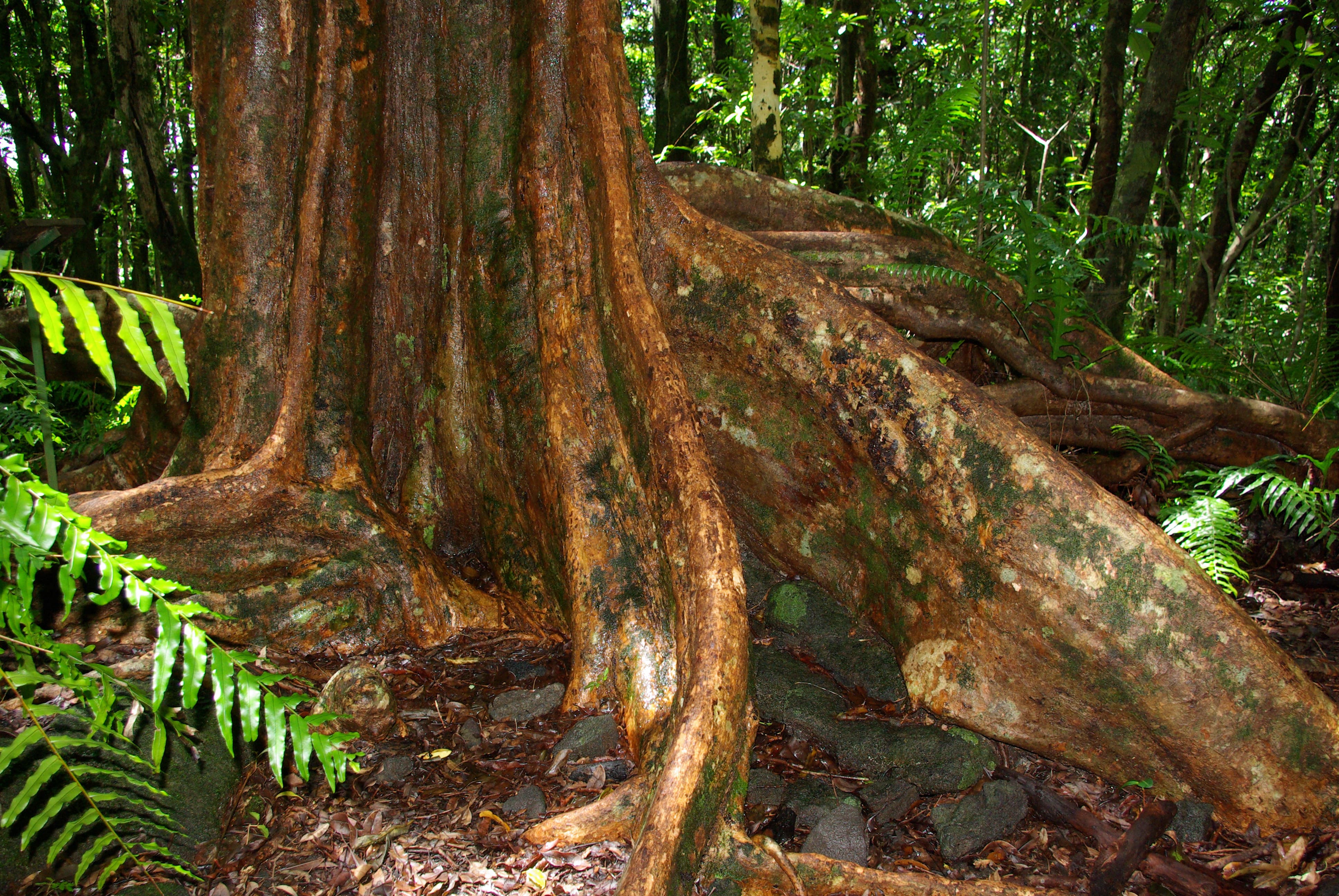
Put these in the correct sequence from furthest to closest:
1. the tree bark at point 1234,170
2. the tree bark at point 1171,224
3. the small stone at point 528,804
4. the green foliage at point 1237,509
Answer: the tree bark at point 1171,224 < the tree bark at point 1234,170 < the green foliage at point 1237,509 < the small stone at point 528,804

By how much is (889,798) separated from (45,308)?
287 cm

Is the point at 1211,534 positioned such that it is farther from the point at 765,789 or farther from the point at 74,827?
the point at 74,827

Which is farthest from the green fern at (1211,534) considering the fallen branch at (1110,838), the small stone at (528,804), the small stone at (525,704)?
the small stone at (528,804)

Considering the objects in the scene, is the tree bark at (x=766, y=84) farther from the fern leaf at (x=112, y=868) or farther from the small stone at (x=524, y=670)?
the fern leaf at (x=112, y=868)

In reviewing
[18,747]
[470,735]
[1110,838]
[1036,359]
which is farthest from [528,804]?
[1036,359]

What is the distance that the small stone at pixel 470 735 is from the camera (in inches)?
125

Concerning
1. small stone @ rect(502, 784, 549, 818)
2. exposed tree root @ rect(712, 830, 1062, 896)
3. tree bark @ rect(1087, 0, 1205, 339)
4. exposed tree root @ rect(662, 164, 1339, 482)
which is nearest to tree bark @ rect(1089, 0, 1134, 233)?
tree bark @ rect(1087, 0, 1205, 339)

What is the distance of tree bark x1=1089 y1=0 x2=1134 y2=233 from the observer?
736 centimetres

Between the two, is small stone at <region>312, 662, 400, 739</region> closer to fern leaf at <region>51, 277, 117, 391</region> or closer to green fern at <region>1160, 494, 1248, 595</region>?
fern leaf at <region>51, 277, 117, 391</region>

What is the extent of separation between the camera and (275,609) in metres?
3.48

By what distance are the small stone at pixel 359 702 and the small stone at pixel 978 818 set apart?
2104mm

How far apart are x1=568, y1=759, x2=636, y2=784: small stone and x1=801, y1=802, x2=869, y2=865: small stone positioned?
69 centimetres

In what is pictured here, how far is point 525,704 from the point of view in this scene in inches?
131

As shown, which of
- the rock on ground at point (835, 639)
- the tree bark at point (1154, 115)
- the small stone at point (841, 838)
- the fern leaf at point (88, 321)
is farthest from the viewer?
the tree bark at point (1154, 115)
